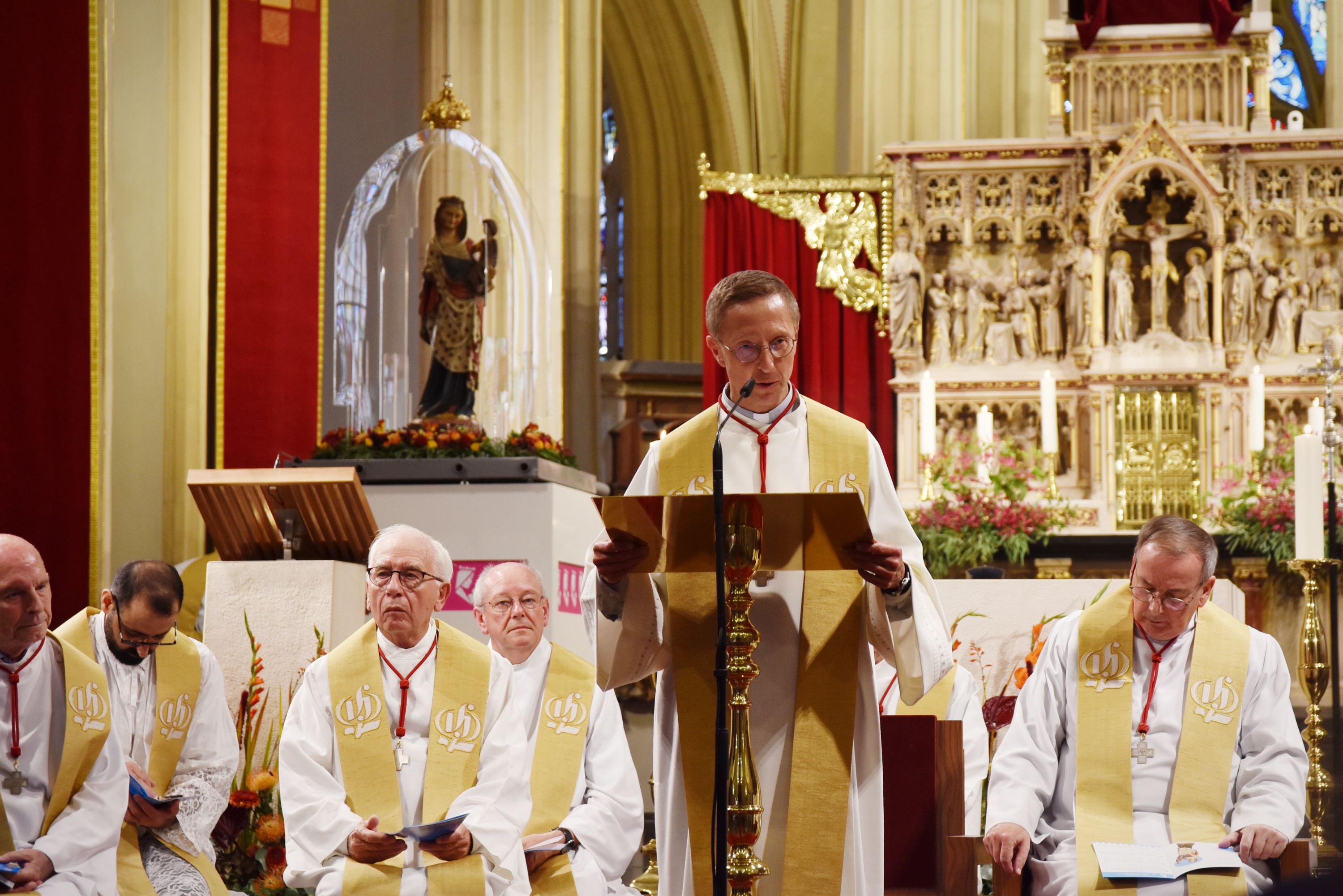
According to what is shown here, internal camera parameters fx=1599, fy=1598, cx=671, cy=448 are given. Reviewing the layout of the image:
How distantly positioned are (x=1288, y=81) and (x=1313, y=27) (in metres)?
0.46

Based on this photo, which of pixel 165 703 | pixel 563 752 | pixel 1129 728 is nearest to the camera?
pixel 1129 728

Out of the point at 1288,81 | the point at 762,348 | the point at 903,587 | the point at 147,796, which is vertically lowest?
the point at 147,796

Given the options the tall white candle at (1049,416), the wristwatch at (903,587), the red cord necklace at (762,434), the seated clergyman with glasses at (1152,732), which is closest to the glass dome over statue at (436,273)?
the tall white candle at (1049,416)

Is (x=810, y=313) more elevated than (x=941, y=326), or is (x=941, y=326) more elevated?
(x=810, y=313)

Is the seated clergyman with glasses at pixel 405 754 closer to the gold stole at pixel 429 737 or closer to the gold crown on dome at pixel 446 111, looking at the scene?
the gold stole at pixel 429 737

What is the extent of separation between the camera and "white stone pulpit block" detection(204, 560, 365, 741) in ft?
17.9

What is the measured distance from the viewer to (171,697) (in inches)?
185

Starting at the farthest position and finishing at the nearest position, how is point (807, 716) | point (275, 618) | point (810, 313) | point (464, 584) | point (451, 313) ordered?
point (810, 313), point (451, 313), point (464, 584), point (275, 618), point (807, 716)

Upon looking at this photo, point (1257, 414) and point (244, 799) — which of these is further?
point (1257, 414)

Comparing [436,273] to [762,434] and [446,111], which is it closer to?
[446,111]

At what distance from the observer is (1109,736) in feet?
13.1

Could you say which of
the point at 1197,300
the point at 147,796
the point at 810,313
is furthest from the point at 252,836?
the point at 810,313

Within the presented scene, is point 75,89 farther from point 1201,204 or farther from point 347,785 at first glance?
point 1201,204

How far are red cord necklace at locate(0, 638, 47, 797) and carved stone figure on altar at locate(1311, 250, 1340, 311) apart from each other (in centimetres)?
779
